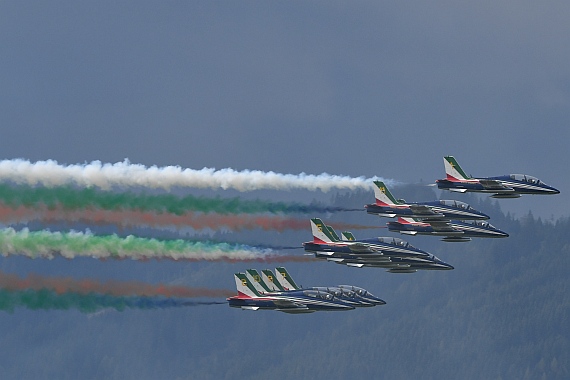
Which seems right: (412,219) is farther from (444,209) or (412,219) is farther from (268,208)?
(268,208)

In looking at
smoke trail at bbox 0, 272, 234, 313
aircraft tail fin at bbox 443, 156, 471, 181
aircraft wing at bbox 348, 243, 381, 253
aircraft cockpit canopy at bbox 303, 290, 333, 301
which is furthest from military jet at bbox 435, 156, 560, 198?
smoke trail at bbox 0, 272, 234, 313

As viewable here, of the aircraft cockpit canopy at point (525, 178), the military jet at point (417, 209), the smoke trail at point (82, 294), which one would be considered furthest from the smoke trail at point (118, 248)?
the aircraft cockpit canopy at point (525, 178)

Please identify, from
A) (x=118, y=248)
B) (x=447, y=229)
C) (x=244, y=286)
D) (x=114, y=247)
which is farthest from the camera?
(x=447, y=229)

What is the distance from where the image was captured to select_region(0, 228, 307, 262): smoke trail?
116500mm

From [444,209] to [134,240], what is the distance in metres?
33.2

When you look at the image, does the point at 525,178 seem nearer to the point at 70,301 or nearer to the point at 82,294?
the point at 82,294

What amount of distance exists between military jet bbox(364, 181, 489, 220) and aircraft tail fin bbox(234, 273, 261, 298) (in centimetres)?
1418

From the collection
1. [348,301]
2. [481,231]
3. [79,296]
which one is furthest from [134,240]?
[481,231]

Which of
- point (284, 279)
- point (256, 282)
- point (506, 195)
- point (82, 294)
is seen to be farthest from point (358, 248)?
point (82, 294)

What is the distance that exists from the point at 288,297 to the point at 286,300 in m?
0.81

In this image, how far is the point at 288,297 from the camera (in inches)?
5438

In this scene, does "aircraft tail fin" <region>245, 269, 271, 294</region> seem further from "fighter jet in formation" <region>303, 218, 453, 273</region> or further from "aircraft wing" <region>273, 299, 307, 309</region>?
"fighter jet in formation" <region>303, 218, 453, 273</region>

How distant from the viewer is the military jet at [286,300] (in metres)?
136

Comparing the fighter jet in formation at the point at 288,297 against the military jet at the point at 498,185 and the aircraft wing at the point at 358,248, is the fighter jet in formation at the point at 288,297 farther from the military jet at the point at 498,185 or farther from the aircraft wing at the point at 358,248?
the military jet at the point at 498,185
